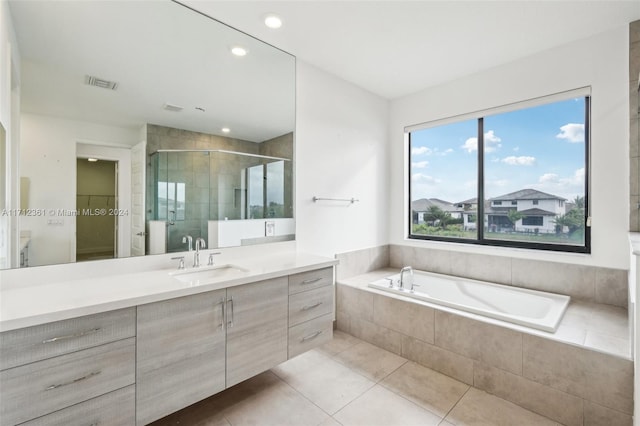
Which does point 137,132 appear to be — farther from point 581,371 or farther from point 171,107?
point 581,371

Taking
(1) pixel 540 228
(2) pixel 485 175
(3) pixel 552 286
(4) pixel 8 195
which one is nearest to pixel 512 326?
(3) pixel 552 286

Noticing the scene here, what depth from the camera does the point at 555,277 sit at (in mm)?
2451

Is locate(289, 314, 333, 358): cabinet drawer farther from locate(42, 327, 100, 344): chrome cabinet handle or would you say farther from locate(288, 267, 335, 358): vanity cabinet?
locate(42, 327, 100, 344): chrome cabinet handle

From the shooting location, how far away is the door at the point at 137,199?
68.8 inches

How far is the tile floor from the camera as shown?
168 cm

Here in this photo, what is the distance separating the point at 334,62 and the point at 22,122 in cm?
224

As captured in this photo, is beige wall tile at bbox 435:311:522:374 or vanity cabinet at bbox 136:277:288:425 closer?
vanity cabinet at bbox 136:277:288:425

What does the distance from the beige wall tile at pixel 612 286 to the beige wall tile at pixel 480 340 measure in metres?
1.02

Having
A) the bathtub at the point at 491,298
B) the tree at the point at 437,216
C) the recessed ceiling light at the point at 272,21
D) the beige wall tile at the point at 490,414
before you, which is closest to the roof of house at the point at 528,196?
the tree at the point at 437,216

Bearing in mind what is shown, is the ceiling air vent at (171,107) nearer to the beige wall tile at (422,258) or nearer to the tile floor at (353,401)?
the tile floor at (353,401)

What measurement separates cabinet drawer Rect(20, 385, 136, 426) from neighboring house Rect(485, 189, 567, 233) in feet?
10.4

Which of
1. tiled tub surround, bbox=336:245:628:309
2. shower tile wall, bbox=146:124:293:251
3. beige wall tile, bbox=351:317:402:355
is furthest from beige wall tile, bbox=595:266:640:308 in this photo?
shower tile wall, bbox=146:124:293:251

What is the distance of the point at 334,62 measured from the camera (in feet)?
8.71

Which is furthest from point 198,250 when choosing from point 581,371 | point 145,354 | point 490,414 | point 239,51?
point 581,371
